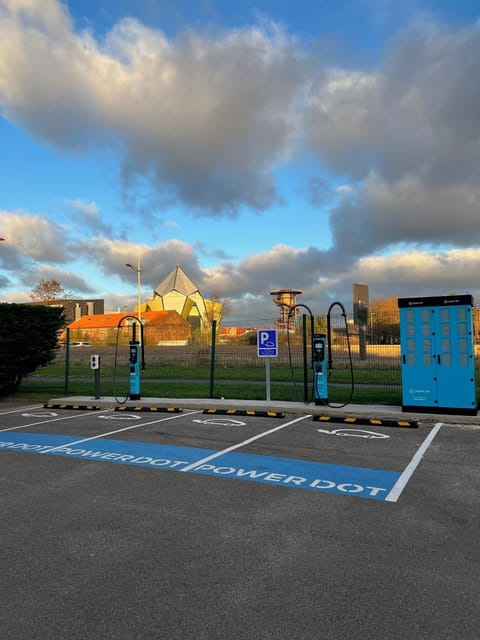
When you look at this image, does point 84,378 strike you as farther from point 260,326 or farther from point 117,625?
point 117,625

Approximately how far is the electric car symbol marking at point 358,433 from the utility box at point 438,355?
82.7 inches

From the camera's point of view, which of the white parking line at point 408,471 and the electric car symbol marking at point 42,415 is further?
the electric car symbol marking at point 42,415

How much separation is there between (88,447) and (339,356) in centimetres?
997

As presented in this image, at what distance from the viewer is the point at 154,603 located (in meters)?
3.19

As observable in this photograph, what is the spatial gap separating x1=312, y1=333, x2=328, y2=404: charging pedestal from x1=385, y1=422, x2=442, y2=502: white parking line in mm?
3331

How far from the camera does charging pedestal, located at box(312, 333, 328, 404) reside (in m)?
11.8

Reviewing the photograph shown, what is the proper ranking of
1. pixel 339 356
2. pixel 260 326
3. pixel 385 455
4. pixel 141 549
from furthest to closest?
pixel 339 356 → pixel 260 326 → pixel 385 455 → pixel 141 549

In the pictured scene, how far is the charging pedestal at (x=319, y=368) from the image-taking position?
11805 mm

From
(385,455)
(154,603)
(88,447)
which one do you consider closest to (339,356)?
(385,455)

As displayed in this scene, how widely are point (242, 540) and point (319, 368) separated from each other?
311 inches

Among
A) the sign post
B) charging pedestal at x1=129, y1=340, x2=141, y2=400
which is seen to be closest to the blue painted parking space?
the sign post

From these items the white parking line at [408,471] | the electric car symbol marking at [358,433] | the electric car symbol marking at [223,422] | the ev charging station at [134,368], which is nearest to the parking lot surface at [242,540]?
the white parking line at [408,471]

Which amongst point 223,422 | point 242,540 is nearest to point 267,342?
point 223,422

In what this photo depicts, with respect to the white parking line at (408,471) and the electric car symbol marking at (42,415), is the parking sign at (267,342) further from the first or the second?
the electric car symbol marking at (42,415)
